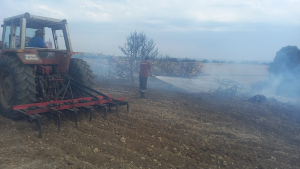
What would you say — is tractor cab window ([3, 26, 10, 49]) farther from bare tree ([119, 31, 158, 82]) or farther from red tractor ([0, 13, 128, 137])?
bare tree ([119, 31, 158, 82])

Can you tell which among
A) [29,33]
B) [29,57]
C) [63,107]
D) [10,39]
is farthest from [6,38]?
[63,107]

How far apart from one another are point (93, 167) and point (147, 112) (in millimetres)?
3277

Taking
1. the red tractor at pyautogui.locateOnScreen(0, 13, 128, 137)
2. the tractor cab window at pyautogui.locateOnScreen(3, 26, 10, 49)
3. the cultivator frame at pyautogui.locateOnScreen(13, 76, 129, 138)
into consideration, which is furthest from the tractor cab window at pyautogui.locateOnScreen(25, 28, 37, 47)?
the cultivator frame at pyautogui.locateOnScreen(13, 76, 129, 138)

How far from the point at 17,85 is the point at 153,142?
10.00 ft

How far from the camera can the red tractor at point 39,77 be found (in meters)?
4.71

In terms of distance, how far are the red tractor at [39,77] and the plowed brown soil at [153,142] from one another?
1.21ft

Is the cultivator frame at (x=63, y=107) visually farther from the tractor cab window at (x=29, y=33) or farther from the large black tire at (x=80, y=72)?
the tractor cab window at (x=29, y=33)

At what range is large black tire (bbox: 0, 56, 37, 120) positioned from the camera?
4.73m

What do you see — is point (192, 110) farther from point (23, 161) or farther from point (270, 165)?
point (23, 161)

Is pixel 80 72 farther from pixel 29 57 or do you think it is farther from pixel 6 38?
pixel 6 38

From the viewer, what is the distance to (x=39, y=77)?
17.3ft

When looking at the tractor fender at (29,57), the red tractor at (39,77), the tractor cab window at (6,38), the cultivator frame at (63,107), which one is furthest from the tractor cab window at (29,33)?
the cultivator frame at (63,107)

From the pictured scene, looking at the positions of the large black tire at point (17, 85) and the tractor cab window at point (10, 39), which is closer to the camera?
the large black tire at point (17, 85)

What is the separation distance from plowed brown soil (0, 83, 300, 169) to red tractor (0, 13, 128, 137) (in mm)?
369
